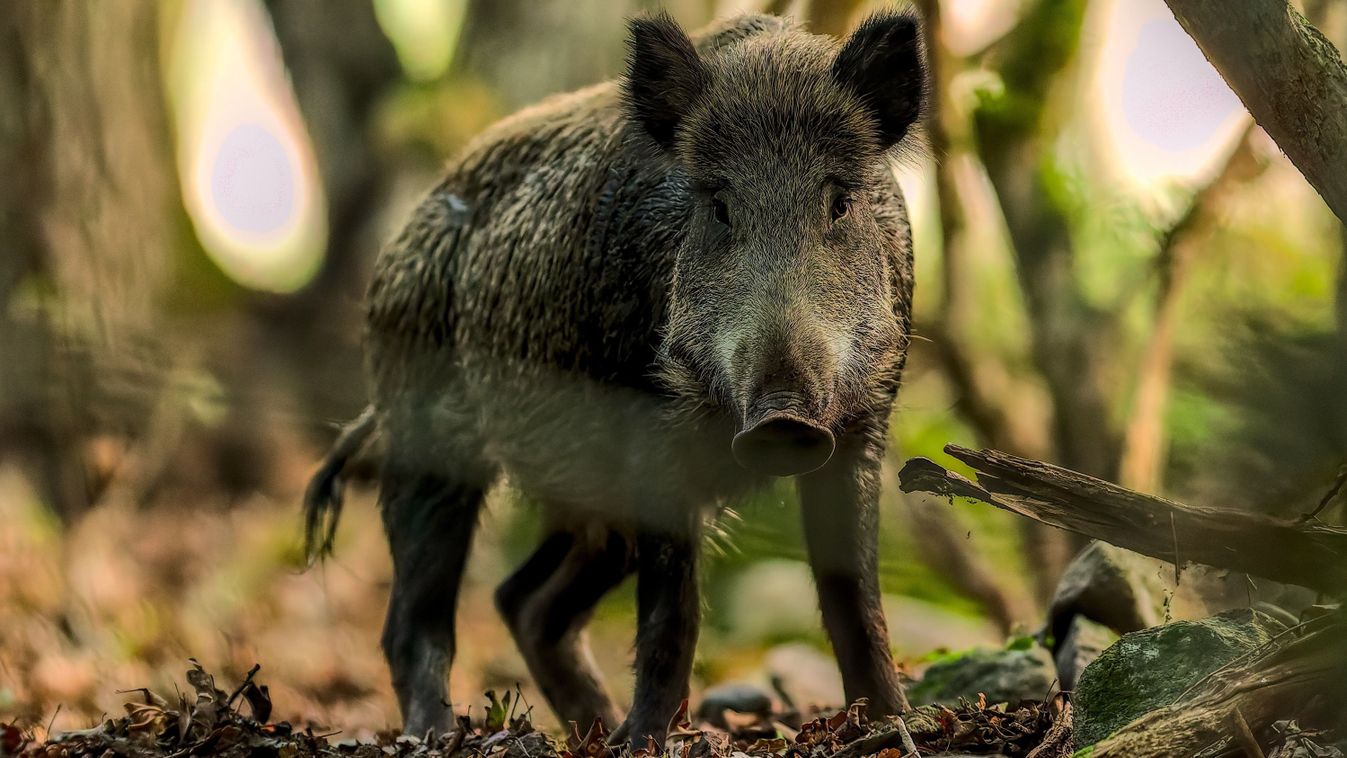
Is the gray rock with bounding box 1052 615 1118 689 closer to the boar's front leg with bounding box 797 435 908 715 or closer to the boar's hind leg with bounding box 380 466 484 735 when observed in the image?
the boar's front leg with bounding box 797 435 908 715

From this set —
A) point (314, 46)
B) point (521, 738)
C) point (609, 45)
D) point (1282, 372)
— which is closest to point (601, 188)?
point (521, 738)

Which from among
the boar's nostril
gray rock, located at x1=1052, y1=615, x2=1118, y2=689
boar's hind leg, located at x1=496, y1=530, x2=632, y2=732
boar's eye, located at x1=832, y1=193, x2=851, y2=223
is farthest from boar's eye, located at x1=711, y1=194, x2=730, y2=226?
gray rock, located at x1=1052, y1=615, x2=1118, y2=689

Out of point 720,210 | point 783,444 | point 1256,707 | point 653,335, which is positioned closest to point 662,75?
point 720,210

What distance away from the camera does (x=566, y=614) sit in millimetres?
6637

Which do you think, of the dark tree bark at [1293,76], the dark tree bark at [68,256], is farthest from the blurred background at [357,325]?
the dark tree bark at [1293,76]

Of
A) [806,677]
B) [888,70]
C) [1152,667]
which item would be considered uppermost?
[888,70]

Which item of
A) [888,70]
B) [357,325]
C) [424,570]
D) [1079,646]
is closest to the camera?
[888,70]

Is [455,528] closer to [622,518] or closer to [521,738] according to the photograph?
[622,518]

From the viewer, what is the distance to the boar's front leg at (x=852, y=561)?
5.16 meters

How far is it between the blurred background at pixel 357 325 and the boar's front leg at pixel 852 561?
34 centimetres

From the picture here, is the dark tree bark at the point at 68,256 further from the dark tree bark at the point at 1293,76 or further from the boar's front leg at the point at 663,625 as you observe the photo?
the dark tree bark at the point at 1293,76

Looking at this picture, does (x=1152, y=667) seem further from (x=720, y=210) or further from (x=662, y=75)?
(x=662, y=75)

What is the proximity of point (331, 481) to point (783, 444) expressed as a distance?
3.57 m

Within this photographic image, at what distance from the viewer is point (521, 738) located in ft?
14.5
